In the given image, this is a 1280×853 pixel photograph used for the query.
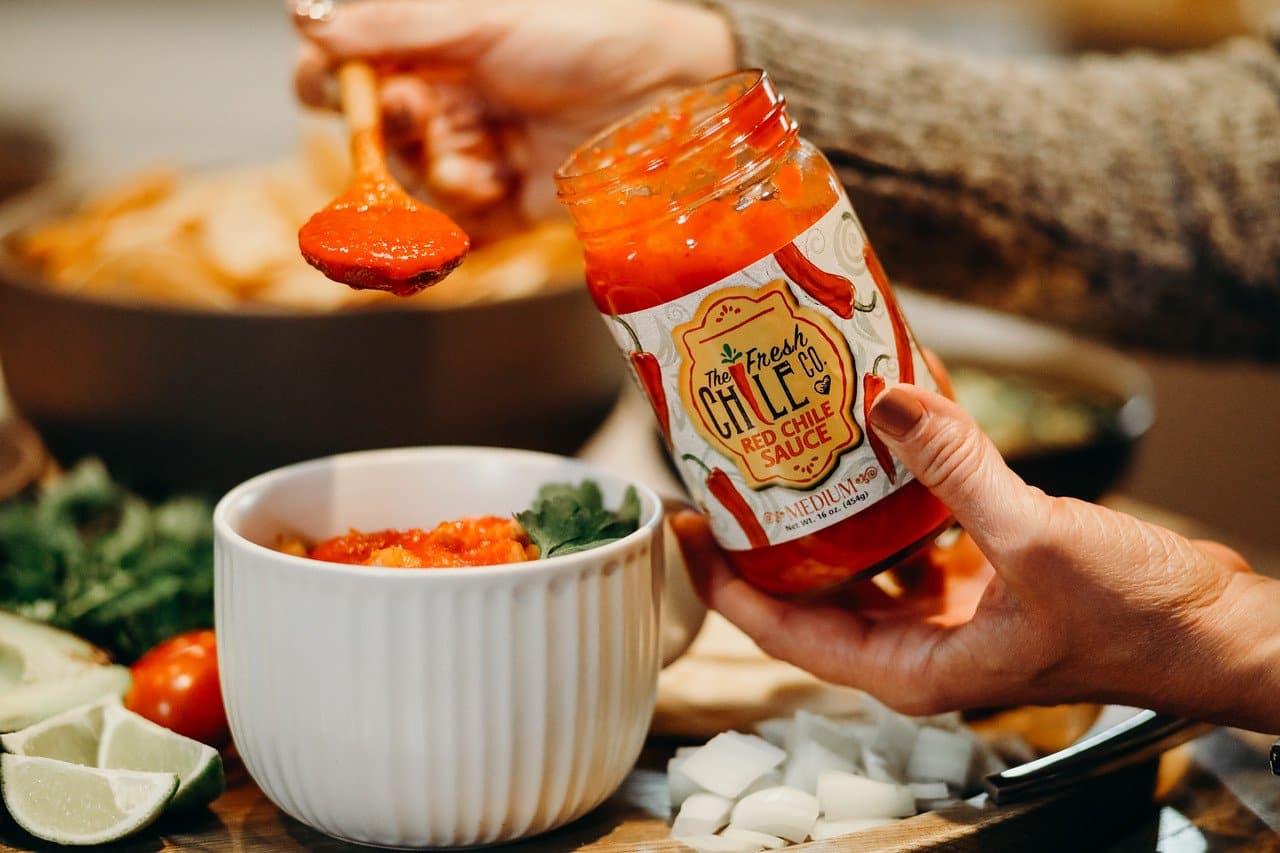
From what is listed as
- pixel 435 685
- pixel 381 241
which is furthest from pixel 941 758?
pixel 381 241

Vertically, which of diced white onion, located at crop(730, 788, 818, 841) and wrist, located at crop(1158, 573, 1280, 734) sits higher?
wrist, located at crop(1158, 573, 1280, 734)

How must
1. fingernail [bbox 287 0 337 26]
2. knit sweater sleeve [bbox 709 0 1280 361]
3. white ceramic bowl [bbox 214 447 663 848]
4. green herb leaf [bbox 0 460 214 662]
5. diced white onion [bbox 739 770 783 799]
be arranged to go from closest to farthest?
white ceramic bowl [bbox 214 447 663 848]
diced white onion [bbox 739 770 783 799]
green herb leaf [bbox 0 460 214 662]
fingernail [bbox 287 0 337 26]
knit sweater sleeve [bbox 709 0 1280 361]

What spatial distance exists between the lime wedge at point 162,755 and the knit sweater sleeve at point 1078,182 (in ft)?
2.96

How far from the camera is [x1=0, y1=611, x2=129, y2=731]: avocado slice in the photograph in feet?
2.83

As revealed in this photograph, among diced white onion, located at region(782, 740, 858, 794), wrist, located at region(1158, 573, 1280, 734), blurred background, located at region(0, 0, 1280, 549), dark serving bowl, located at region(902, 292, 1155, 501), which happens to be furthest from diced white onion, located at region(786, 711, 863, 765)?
blurred background, located at region(0, 0, 1280, 549)

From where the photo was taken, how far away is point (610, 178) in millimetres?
809

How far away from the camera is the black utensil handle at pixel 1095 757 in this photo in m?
0.80

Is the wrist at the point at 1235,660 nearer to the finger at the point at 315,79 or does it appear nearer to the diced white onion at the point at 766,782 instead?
the diced white onion at the point at 766,782

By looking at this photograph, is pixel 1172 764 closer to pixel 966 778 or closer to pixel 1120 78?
pixel 966 778

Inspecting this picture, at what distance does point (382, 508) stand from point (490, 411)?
0.36 m

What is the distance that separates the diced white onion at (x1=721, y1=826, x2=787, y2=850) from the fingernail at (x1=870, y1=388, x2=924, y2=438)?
28 centimetres

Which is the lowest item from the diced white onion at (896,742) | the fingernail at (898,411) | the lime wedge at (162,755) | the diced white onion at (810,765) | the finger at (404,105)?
the diced white onion at (896,742)

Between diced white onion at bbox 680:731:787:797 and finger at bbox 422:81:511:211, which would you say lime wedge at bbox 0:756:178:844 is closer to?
diced white onion at bbox 680:731:787:797

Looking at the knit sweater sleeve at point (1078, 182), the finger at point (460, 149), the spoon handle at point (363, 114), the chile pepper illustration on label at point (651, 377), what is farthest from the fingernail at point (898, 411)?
the finger at point (460, 149)
